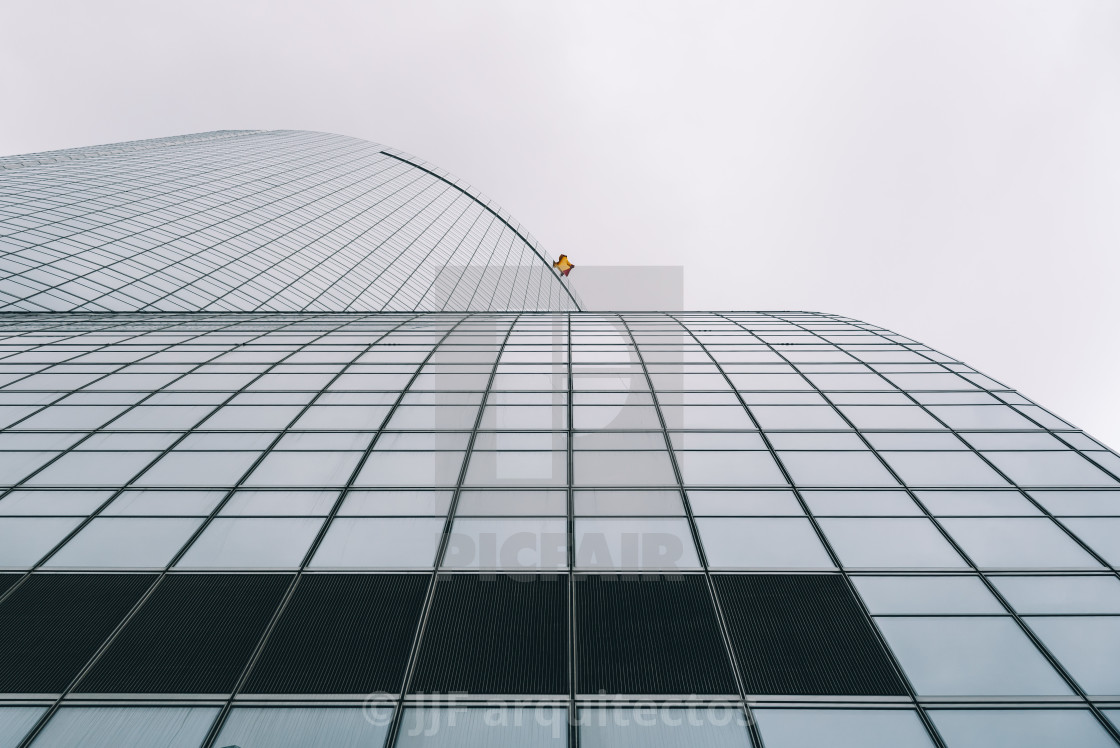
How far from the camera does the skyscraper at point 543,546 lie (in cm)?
955

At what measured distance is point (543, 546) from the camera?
508 inches

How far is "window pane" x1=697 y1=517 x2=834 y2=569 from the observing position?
12.6 meters

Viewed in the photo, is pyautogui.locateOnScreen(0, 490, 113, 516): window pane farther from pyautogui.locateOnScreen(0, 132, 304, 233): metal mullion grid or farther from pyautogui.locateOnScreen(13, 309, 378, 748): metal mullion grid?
pyautogui.locateOnScreen(0, 132, 304, 233): metal mullion grid

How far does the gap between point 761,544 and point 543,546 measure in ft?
13.9

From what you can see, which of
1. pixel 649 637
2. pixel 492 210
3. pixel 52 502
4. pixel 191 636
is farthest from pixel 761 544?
pixel 492 210

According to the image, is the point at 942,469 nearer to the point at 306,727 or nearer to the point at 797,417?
the point at 797,417

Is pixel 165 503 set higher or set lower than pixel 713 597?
higher

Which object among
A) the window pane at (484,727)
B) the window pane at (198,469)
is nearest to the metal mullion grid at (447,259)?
the window pane at (198,469)

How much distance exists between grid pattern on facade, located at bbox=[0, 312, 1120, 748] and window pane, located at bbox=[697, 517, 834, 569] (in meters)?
0.07

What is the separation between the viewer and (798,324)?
31.8 m

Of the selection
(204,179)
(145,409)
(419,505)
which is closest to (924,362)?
(419,505)

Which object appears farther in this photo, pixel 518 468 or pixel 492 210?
pixel 492 210

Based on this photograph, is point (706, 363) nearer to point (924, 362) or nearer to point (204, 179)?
point (924, 362)

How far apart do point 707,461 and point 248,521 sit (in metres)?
10.2
